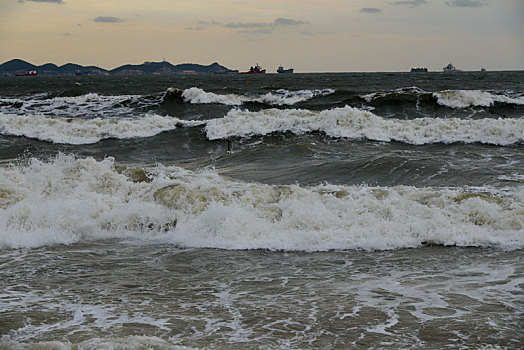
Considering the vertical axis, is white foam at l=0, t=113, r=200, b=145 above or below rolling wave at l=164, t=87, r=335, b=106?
below

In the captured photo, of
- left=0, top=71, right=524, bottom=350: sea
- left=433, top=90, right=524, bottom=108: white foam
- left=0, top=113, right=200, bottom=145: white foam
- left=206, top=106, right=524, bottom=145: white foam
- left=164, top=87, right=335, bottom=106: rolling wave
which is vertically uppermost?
left=433, top=90, right=524, bottom=108: white foam

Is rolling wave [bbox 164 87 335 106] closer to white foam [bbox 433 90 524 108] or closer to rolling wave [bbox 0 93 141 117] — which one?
rolling wave [bbox 0 93 141 117]

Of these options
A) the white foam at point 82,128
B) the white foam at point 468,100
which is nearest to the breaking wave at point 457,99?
the white foam at point 468,100

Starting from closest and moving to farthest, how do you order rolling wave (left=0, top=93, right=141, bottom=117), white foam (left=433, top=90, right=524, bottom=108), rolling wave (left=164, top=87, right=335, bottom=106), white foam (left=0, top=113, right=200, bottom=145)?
white foam (left=0, top=113, right=200, bottom=145)
white foam (left=433, top=90, right=524, bottom=108)
rolling wave (left=0, top=93, right=141, bottom=117)
rolling wave (left=164, top=87, right=335, bottom=106)

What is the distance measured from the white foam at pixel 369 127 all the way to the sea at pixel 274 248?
188 millimetres

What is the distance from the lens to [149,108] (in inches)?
1158

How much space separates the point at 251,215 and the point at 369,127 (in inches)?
437

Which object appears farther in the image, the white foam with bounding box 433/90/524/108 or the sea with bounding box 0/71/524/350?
the white foam with bounding box 433/90/524/108

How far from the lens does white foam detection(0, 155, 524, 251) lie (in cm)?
836

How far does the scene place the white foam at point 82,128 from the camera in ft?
69.9

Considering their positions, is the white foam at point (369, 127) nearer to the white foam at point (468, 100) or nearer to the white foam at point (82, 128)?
the white foam at point (82, 128)

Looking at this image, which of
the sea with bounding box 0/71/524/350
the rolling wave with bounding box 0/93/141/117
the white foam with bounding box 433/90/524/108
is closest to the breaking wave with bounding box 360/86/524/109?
the white foam with bounding box 433/90/524/108

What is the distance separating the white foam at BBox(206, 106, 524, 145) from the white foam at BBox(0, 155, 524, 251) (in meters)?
7.54

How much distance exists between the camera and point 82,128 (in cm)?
2209
